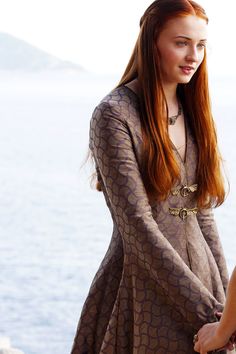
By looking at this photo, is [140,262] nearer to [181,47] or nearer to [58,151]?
[181,47]

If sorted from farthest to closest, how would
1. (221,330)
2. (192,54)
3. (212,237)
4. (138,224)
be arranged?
(212,237)
(192,54)
(138,224)
(221,330)

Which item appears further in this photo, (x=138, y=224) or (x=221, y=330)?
(x=138, y=224)

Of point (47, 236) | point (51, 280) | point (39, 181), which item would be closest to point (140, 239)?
point (51, 280)

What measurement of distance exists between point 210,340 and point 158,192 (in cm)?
32

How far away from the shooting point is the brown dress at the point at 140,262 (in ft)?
5.33

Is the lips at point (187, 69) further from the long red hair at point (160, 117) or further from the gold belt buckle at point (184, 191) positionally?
the gold belt buckle at point (184, 191)

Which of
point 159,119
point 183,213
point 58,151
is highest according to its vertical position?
point 58,151

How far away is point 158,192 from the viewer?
1.71 metres

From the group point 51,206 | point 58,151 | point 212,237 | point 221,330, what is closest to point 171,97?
point 212,237

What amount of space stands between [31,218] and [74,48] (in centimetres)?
172

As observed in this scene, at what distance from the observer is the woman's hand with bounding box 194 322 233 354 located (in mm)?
1526

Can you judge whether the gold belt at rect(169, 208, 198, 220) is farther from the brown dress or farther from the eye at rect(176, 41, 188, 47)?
the eye at rect(176, 41, 188, 47)

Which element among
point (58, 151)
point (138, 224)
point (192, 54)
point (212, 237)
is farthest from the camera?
point (58, 151)

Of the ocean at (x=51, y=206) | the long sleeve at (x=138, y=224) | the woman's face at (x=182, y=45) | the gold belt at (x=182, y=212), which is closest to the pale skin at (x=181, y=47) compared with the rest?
the woman's face at (x=182, y=45)
